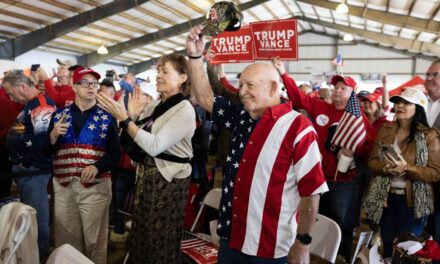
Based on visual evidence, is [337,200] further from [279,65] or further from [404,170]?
[279,65]

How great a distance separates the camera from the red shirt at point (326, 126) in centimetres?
307

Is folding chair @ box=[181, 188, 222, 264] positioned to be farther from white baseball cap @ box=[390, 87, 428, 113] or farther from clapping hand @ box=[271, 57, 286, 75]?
white baseball cap @ box=[390, 87, 428, 113]

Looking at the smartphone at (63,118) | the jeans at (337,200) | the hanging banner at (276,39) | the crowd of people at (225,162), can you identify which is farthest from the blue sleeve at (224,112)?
the hanging banner at (276,39)

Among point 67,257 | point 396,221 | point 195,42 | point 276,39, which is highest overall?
point 276,39

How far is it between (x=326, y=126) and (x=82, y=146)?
206cm

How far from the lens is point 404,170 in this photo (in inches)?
97.3

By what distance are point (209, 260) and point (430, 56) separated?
1861 centimetres

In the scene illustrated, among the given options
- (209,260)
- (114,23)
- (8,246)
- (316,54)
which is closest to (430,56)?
(316,54)

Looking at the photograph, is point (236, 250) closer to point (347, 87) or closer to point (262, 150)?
point (262, 150)

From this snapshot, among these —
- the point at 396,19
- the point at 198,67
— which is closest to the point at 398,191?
the point at 198,67

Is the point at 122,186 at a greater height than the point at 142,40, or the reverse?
the point at 142,40

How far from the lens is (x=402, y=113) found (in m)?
2.63

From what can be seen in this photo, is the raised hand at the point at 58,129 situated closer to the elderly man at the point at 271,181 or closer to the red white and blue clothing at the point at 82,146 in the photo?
the red white and blue clothing at the point at 82,146

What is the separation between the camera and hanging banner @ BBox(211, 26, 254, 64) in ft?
13.5
